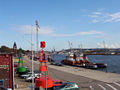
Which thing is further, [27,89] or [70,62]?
[70,62]

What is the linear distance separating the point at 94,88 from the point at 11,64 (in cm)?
1141

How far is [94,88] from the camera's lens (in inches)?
768

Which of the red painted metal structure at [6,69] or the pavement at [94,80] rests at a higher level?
the red painted metal structure at [6,69]

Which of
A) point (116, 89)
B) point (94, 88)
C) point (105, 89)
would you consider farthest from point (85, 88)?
point (116, 89)

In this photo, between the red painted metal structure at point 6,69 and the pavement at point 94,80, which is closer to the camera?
the red painted metal structure at point 6,69

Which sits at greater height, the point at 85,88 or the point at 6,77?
the point at 6,77

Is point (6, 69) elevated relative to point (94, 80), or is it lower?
elevated

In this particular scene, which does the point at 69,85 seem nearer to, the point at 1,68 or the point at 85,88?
the point at 85,88

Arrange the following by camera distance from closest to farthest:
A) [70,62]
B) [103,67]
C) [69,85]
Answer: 1. [69,85]
2. [103,67]
3. [70,62]

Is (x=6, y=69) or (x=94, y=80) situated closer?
(x=6, y=69)

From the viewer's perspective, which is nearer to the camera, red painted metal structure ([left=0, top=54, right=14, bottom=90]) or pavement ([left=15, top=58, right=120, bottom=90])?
red painted metal structure ([left=0, top=54, right=14, bottom=90])

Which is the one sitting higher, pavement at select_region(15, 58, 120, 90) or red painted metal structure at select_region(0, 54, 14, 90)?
red painted metal structure at select_region(0, 54, 14, 90)

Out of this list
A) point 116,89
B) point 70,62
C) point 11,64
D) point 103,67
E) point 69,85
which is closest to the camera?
point 69,85

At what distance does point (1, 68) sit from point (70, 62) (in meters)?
56.7
